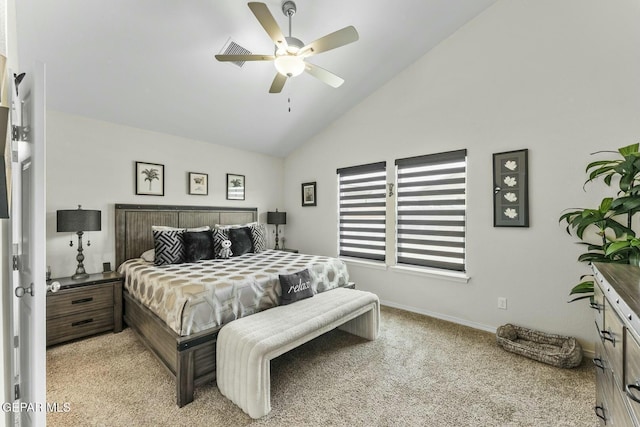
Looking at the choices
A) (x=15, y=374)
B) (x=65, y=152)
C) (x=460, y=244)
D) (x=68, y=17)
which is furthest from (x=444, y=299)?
(x=65, y=152)

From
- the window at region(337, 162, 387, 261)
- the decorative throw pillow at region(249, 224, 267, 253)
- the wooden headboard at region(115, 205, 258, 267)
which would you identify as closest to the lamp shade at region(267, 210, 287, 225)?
the decorative throw pillow at region(249, 224, 267, 253)

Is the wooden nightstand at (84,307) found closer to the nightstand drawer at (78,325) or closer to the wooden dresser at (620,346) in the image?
the nightstand drawer at (78,325)

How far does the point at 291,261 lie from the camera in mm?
3383

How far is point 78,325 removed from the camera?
110 inches

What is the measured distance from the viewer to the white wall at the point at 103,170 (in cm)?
307

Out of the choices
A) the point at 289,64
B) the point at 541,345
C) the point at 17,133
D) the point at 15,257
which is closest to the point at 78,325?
the point at 15,257

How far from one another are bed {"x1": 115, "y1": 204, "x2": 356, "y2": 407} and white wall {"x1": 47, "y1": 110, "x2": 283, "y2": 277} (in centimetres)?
19

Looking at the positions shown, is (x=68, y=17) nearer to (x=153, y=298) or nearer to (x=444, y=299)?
(x=153, y=298)

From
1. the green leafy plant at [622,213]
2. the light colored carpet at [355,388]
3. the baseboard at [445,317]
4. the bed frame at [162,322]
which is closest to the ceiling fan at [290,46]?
the green leafy plant at [622,213]

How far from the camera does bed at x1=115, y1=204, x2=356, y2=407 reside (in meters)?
2.01

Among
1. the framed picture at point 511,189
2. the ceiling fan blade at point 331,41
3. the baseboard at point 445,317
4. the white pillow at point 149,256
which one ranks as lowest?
the baseboard at point 445,317

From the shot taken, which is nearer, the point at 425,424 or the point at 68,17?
the point at 425,424

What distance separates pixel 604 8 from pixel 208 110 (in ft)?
13.7

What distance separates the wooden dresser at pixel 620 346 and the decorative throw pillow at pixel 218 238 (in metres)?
3.51
